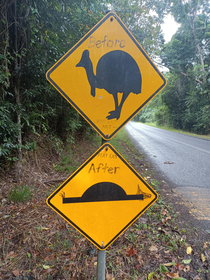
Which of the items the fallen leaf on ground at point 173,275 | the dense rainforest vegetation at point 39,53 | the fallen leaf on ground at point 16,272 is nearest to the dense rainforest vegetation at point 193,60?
the dense rainforest vegetation at point 39,53

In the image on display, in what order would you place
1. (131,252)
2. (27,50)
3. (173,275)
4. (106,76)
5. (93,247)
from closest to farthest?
(106,76) → (173,275) → (131,252) → (93,247) → (27,50)

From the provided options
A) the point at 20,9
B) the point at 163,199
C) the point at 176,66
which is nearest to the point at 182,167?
the point at 163,199

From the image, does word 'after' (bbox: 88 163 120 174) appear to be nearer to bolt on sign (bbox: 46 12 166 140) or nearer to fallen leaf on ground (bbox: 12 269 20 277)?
bolt on sign (bbox: 46 12 166 140)

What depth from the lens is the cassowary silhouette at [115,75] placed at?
1.45 metres

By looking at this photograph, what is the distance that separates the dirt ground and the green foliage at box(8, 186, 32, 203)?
9 cm

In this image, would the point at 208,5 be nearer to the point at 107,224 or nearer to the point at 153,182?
the point at 153,182

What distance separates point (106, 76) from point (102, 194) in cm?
95

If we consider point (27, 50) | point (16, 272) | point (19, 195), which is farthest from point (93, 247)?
point (27, 50)

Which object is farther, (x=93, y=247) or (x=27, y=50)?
(x=27, y=50)

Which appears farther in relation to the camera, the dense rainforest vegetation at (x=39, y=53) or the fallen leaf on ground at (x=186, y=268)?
the dense rainforest vegetation at (x=39, y=53)

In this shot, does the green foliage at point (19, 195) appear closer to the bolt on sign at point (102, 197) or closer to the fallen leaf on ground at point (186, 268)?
the bolt on sign at point (102, 197)

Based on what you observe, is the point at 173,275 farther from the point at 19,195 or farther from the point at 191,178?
the point at 191,178

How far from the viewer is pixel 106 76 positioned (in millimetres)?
1457

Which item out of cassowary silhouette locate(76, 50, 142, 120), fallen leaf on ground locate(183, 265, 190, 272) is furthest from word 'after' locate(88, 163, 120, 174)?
fallen leaf on ground locate(183, 265, 190, 272)
